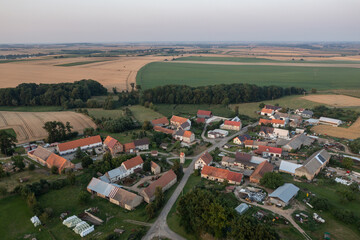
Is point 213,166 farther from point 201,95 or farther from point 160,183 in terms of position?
point 201,95

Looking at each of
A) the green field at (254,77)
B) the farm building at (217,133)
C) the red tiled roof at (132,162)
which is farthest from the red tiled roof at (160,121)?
the green field at (254,77)

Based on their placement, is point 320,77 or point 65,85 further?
point 320,77

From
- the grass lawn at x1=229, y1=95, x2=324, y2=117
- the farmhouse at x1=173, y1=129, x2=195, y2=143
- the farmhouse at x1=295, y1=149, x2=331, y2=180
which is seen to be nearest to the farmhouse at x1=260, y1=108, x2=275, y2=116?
the grass lawn at x1=229, y1=95, x2=324, y2=117

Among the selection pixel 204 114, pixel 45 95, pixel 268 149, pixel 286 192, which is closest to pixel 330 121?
pixel 268 149

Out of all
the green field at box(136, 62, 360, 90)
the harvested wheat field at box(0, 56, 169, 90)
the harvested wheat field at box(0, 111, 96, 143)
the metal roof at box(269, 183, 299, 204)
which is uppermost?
the harvested wheat field at box(0, 56, 169, 90)

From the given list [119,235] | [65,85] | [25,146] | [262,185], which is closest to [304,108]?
[262,185]

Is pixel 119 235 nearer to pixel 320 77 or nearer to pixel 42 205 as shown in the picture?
pixel 42 205

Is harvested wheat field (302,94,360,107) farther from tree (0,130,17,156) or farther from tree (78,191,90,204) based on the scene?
tree (0,130,17,156)
